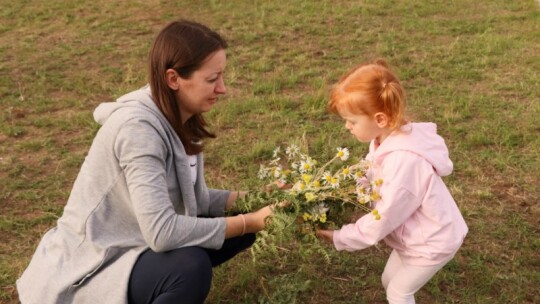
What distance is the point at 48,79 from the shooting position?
640cm

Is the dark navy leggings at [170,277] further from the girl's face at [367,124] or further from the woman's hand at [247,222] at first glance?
the girl's face at [367,124]

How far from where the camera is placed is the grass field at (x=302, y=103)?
11.4 ft

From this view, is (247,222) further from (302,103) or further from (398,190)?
(302,103)

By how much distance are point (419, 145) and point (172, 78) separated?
107 centimetres

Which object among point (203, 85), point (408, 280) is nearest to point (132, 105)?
point (203, 85)

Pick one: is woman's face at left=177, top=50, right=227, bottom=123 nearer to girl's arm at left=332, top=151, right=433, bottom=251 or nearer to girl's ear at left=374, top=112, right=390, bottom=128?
girl's ear at left=374, top=112, right=390, bottom=128

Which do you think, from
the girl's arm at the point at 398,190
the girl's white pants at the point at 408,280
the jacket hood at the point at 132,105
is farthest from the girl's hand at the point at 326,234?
the jacket hood at the point at 132,105

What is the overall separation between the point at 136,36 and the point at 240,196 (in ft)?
17.6

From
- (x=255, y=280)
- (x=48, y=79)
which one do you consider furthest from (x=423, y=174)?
(x=48, y=79)

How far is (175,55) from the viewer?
2.52 metres

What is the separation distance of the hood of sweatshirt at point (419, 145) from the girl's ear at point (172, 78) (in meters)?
0.91

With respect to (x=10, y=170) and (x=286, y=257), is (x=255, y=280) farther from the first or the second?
(x=10, y=170)

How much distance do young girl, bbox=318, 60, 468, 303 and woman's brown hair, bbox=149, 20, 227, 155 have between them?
2.00ft

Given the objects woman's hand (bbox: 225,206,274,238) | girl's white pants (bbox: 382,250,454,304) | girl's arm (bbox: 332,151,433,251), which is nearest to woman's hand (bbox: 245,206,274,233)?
woman's hand (bbox: 225,206,274,238)
